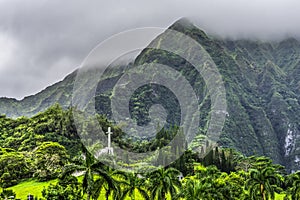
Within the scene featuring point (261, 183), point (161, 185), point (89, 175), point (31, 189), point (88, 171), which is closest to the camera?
point (89, 175)

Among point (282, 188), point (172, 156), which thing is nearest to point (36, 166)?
point (172, 156)

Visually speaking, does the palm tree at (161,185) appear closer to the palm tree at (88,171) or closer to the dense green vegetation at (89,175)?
the dense green vegetation at (89,175)

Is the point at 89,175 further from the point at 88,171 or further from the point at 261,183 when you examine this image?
the point at 261,183

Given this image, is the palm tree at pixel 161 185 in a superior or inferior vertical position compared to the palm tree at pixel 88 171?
inferior

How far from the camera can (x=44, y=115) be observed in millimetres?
94062

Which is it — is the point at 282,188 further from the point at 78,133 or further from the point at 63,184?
the point at 63,184

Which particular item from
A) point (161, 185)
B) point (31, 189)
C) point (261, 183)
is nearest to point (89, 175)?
point (161, 185)

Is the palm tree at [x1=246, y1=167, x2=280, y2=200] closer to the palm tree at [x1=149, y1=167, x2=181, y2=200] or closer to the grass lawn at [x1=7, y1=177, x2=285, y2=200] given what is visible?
the palm tree at [x1=149, y1=167, x2=181, y2=200]

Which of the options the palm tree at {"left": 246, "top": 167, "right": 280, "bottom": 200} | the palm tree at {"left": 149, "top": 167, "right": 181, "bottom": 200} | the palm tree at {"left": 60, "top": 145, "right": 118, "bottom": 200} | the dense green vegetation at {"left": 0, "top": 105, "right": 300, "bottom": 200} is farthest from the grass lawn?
the palm tree at {"left": 60, "top": 145, "right": 118, "bottom": 200}

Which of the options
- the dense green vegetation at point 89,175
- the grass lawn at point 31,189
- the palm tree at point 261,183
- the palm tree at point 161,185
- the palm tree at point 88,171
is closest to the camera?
the palm tree at point 88,171

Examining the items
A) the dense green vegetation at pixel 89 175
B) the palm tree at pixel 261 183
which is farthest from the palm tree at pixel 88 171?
the palm tree at pixel 261 183

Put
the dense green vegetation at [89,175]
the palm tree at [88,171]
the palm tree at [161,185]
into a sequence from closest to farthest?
the palm tree at [88,171], the dense green vegetation at [89,175], the palm tree at [161,185]

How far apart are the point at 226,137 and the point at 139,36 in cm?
15418

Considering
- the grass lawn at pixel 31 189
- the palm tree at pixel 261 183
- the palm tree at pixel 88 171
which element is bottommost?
the palm tree at pixel 261 183
